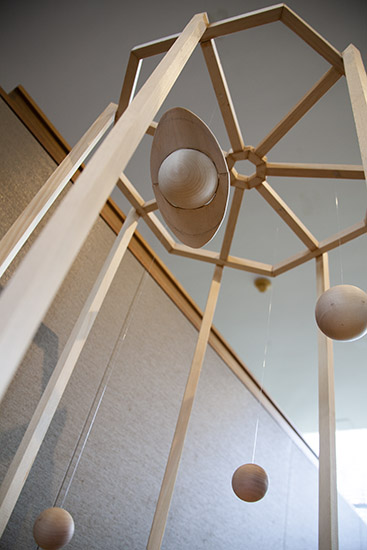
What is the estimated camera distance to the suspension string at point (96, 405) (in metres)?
2.46

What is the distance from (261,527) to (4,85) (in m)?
4.82

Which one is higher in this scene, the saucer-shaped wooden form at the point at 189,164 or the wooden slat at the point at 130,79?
the wooden slat at the point at 130,79

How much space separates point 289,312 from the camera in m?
4.84

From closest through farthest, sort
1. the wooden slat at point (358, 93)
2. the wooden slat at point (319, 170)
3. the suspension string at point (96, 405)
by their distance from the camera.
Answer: the wooden slat at point (358, 93)
the wooden slat at point (319, 170)
the suspension string at point (96, 405)

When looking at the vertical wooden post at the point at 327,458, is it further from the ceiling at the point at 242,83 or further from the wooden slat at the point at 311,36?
the ceiling at the point at 242,83

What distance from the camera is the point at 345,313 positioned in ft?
5.22

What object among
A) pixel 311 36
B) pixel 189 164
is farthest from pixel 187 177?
pixel 311 36

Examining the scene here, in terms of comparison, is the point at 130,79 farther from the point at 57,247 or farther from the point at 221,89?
the point at 57,247

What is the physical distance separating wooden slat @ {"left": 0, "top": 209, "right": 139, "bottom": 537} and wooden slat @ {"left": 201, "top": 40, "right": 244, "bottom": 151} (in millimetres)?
961

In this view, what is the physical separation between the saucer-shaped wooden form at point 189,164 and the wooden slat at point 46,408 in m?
0.91

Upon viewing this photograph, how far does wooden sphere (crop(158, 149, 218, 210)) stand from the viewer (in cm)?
146

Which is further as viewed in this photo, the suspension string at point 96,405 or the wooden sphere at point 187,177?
the suspension string at point 96,405

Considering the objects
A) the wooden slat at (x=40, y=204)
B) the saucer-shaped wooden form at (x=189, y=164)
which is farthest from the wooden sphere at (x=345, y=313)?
the wooden slat at (x=40, y=204)

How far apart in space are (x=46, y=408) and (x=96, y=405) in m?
0.91
